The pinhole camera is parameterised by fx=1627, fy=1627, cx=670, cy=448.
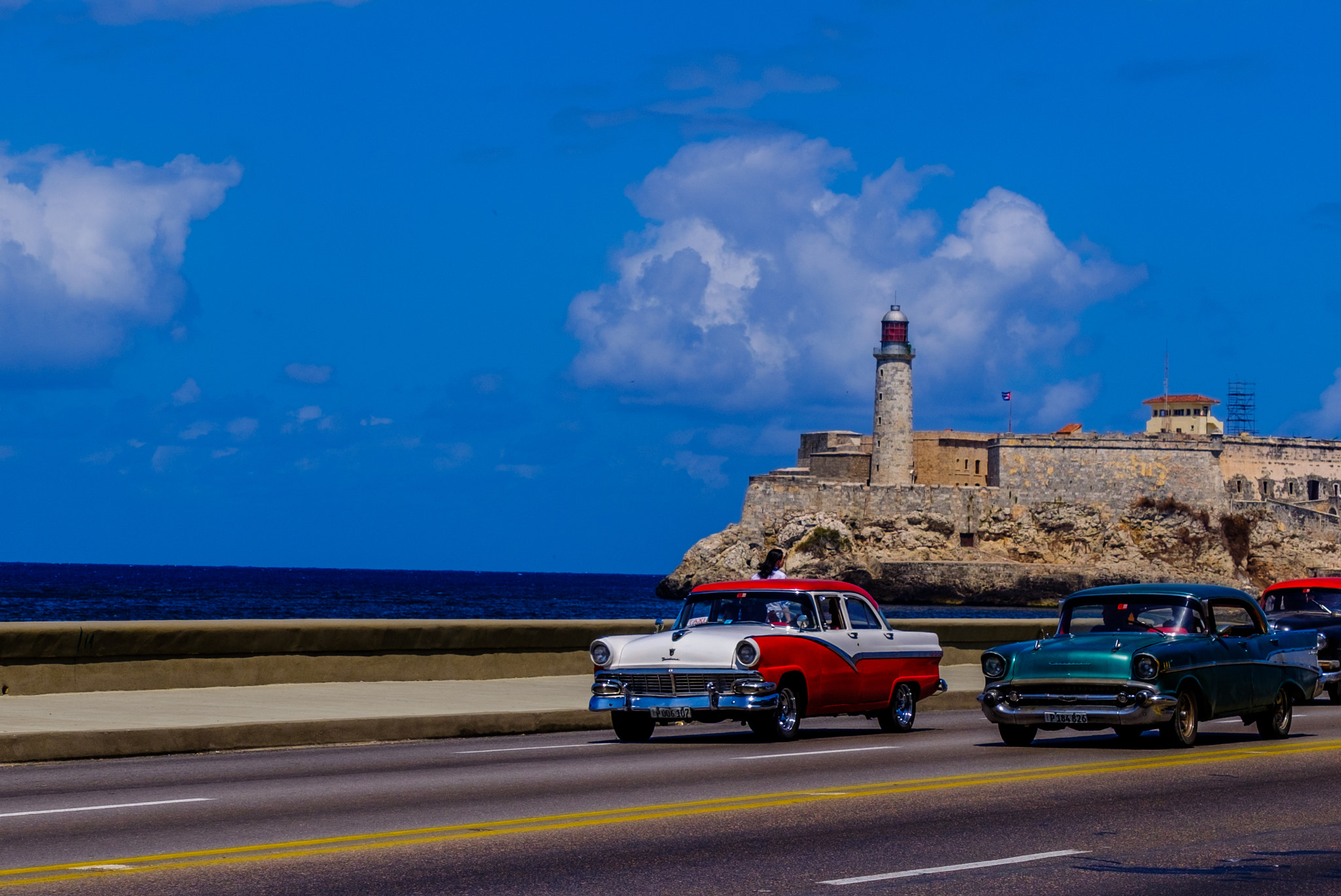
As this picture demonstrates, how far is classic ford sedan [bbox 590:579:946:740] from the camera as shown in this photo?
Result: 16.0 meters

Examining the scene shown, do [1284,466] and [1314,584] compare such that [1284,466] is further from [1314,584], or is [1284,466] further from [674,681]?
[674,681]

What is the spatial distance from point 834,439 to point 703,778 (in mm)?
121014

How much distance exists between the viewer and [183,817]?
10.7 metres

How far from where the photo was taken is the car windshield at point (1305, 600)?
77.9 feet

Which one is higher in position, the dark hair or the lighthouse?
the lighthouse

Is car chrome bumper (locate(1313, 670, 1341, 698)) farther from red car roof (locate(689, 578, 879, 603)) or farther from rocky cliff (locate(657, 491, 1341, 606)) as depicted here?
rocky cliff (locate(657, 491, 1341, 606))

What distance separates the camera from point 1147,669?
15.3 m

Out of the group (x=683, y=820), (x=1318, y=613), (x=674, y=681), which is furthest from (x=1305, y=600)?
(x=683, y=820)

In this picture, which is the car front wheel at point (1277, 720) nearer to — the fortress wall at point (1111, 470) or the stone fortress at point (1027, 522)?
the stone fortress at point (1027, 522)

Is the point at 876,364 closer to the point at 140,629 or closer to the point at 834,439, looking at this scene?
the point at 834,439

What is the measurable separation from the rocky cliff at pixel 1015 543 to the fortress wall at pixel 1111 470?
92 cm

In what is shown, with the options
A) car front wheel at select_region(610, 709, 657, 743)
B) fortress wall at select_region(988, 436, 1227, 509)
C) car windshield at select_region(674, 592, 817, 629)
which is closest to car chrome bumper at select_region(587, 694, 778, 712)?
car front wheel at select_region(610, 709, 657, 743)

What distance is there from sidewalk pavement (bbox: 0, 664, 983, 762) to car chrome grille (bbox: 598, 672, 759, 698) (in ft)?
6.90

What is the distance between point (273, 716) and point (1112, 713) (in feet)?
27.9
